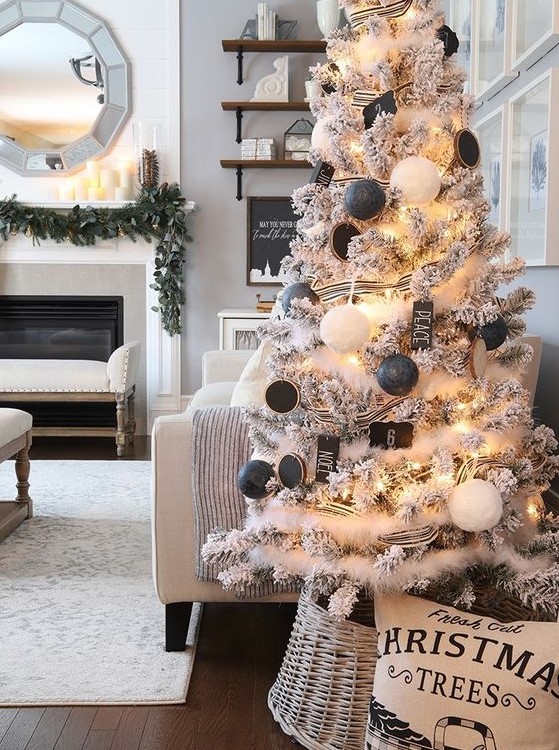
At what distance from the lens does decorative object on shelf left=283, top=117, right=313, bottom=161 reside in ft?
18.5

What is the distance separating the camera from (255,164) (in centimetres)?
568

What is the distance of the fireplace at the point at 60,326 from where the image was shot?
19.3 feet

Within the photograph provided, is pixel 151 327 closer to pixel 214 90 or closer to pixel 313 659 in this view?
pixel 214 90

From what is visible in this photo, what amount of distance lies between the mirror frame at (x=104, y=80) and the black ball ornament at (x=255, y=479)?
14.2 feet

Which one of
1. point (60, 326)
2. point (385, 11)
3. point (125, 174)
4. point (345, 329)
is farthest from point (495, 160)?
point (60, 326)

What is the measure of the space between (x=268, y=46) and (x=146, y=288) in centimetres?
171

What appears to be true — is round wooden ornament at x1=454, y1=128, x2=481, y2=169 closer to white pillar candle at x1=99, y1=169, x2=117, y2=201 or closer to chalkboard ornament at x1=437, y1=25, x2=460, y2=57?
chalkboard ornament at x1=437, y1=25, x2=460, y2=57

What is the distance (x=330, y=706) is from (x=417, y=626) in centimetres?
37

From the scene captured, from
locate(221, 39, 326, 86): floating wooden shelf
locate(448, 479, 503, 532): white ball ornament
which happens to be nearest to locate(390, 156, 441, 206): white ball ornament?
locate(448, 479, 503, 532): white ball ornament

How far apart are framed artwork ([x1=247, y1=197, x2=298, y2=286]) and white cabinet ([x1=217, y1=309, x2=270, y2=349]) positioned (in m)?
0.44

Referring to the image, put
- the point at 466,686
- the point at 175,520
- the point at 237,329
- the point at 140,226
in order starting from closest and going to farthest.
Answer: the point at 466,686 → the point at 175,520 → the point at 237,329 → the point at 140,226

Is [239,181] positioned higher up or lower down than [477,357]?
higher up

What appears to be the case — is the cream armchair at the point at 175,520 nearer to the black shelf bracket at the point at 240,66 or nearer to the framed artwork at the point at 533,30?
the framed artwork at the point at 533,30

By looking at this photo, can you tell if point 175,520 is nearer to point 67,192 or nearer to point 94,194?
point 94,194
